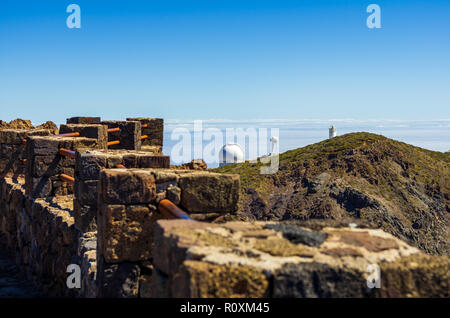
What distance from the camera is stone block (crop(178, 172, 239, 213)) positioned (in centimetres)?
429

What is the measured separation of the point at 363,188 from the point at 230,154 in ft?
26.5

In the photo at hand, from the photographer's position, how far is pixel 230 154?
31234mm

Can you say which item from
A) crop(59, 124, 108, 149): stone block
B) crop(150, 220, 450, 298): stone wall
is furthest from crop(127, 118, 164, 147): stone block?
crop(150, 220, 450, 298): stone wall

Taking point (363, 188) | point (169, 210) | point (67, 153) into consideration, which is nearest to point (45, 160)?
point (67, 153)

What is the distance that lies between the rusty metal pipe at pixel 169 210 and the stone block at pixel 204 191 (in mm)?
179

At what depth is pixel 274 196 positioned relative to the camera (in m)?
29.8

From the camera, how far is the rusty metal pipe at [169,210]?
144 inches

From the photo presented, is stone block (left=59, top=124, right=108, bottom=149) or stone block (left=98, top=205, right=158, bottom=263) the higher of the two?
stone block (left=59, top=124, right=108, bottom=149)

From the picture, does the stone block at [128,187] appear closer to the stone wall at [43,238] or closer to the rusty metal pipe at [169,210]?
the rusty metal pipe at [169,210]

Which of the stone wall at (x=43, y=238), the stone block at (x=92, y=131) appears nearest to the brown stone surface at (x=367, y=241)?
the stone wall at (x=43, y=238)

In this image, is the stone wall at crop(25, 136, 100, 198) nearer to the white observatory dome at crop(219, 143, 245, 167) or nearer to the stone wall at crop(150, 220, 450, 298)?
the stone wall at crop(150, 220, 450, 298)

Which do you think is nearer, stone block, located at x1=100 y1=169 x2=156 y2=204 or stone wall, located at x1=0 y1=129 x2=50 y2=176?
stone block, located at x1=100 y1=169 x2=156 y2=204

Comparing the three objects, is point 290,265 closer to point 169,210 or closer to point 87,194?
point 169,210

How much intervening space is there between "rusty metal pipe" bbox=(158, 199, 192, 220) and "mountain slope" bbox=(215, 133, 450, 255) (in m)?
21.0
